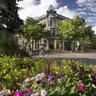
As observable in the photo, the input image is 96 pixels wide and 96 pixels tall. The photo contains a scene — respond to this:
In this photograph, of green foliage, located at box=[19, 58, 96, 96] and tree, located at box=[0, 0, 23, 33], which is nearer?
green foliage, located at box=[19, 58, 96, 96]

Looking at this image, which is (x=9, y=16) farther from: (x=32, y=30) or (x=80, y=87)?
(x=32, y=30)

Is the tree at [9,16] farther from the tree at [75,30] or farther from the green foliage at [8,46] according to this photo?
the tree at [75,30]

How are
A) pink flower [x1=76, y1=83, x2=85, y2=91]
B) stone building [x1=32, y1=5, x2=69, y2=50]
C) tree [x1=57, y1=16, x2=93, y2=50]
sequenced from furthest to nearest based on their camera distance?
1. stone building [x1=32, y1=5, x2=69, y2=50]
2. tree [x1=57, y1=16, x2=93, y2=50]
3. pink flower [x1=76, y1=83, x2=85, y2=91]

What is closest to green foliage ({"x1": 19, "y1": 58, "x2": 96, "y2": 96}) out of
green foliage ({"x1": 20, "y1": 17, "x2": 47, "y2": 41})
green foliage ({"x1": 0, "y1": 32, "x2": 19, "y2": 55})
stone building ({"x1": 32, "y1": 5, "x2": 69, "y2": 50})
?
green foliage ({"x1": 0, "y1": 32, "x2": 19, "y2": 55})

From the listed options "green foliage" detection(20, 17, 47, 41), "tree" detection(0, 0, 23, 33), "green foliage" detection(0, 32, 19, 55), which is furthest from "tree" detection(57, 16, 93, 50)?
"green foliage" detection(0, 32, 19, 55)

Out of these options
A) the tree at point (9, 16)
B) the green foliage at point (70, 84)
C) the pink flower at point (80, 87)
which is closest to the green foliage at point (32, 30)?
the tree at point (9, 16)

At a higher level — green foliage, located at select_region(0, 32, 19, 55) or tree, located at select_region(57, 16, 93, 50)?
tree, located at select_region(57, 16, 93, 50)

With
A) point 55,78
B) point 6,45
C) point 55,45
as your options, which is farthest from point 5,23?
point 55,45

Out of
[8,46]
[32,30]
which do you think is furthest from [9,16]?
[32,30]

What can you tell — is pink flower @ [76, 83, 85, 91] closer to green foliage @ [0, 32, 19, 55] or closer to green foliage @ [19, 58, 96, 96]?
green foliage @ [19, 58, 96, 96]

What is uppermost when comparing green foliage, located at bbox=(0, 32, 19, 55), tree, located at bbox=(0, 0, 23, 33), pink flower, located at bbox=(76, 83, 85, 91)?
tree, located at bbox=(0, 0, 23, 33)

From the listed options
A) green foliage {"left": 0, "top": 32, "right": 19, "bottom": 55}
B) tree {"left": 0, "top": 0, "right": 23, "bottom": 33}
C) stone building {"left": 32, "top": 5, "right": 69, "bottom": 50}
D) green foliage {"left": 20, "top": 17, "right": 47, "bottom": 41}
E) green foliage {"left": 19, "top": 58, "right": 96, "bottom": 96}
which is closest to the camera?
green foliage {"left": 19, "top": 58, "right": 96, "bottom": 96}

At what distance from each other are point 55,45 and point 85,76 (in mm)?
68926

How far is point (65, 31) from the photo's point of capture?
2451 inches
